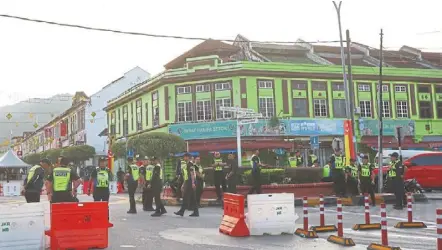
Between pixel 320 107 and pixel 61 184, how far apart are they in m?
29.8

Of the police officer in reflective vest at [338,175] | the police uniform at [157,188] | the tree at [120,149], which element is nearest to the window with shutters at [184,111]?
the tree at [120,149]

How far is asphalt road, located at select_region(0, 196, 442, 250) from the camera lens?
9194mm

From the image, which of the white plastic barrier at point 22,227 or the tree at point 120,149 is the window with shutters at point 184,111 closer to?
the tree at point 120,149

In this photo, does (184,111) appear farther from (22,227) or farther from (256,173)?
(22,227)

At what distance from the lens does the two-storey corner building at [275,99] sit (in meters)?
36.5

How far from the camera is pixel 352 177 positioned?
18.2m

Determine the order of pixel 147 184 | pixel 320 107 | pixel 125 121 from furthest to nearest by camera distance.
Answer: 1. pixel 125 121
2. pixel 320 107
3. pixel 147 184

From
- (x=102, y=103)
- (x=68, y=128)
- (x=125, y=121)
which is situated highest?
(x=102, y=103)

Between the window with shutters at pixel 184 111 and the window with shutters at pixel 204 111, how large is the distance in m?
0.64

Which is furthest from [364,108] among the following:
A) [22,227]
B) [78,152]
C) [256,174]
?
[22,227]

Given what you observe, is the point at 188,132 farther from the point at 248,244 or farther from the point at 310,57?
the point at 248,244

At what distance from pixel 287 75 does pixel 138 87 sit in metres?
12.9

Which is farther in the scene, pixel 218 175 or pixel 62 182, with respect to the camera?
pixel 218 175

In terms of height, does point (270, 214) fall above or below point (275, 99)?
below
